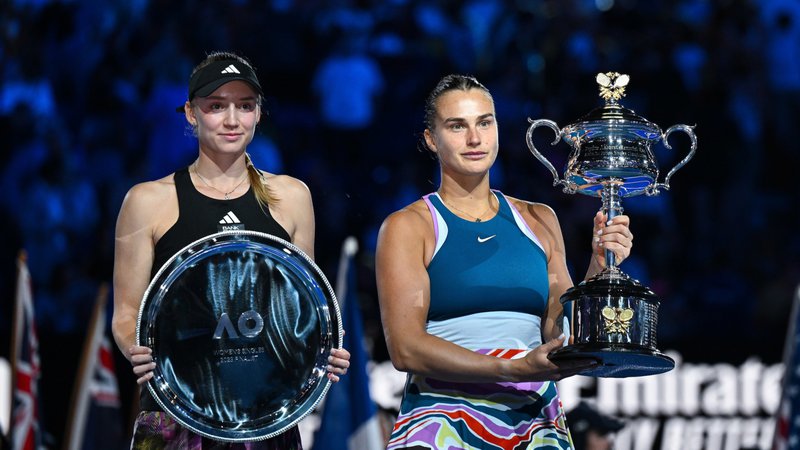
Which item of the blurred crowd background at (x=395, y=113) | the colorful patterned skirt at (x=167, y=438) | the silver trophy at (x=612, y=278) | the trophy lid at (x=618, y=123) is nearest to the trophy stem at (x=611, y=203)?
the silver trophy at (x=612, y=278)

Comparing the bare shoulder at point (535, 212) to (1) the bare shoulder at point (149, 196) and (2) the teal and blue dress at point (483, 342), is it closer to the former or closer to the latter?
(2) the teal and blue dress at point (483, 342)

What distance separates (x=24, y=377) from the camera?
16.6 ft

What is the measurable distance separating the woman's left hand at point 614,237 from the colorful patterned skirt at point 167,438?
0.82m

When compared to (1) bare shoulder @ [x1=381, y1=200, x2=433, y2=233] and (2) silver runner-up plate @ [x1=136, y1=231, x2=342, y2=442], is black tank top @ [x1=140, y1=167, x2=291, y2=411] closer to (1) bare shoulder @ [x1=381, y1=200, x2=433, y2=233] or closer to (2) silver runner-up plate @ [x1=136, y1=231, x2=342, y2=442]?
(2) silver runner-up plate @ [x1=136, y1=231, x2=342, y2=442]

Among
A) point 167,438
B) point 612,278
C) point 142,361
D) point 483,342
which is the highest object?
point 612,278

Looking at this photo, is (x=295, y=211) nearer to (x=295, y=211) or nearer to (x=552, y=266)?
(x=295, y=211)

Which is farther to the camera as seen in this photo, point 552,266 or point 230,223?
point 552,266

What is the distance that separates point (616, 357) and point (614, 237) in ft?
0.91

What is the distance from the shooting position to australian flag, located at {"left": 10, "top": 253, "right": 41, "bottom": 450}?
5008 millimetres

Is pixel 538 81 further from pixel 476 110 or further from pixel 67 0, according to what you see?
pixel 476 110

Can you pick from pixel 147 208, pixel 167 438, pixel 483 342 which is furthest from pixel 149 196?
pixel 483 342

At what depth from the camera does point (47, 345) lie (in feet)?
18.3

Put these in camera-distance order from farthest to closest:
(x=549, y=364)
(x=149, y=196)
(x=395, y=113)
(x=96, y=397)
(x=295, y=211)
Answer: (x=395, y=113) < (x=96, y=397) < (x=295, y=211) < (x=149, y=196) < (x=549, y=364)

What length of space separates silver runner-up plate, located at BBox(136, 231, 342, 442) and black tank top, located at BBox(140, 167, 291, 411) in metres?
0.09
